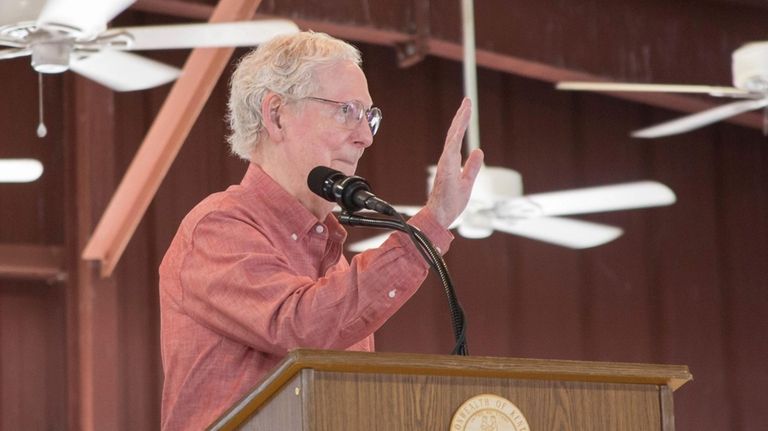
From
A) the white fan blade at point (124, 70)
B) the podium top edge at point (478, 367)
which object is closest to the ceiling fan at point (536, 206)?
the white fan blade at point (124, 70)

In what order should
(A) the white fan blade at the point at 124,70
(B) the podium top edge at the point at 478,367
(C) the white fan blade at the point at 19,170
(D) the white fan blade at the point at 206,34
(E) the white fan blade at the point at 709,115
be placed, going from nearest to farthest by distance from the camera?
(B) the podium top edge at the point at 478,367 → (D) the white fan blade at the point at 206,34 → (A) the white fan blade at the point at 124,70 → (C) the white fan blade at the point at 19,170 → (E) the white fan blade at the point at 709,115

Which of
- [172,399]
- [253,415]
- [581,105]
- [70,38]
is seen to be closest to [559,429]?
→ [253,415]

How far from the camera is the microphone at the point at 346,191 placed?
5.52ft

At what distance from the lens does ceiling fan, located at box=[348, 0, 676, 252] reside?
19.3 feet

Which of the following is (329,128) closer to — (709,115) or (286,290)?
(286,290)

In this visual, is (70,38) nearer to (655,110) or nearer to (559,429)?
(559,429)

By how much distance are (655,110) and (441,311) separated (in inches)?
82.5

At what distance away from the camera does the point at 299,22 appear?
6633mm

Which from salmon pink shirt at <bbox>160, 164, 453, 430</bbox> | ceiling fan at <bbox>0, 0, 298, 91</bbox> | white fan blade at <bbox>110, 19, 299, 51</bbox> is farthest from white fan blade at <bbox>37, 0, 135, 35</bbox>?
salmon pink shirt at <bbox>160, 164, 453, 430</bbox>

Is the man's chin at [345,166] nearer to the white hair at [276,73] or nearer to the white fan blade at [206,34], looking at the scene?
the white hair at [276,73]

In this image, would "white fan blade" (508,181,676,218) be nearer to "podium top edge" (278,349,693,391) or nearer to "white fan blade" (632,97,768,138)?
"white fan blade" (632,97,768,138)

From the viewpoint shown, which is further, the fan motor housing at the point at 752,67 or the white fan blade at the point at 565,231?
the white fan blade at the point at 565,231

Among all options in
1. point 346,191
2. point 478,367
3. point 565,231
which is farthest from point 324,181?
point 565,231

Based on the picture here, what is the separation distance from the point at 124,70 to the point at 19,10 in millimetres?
746
